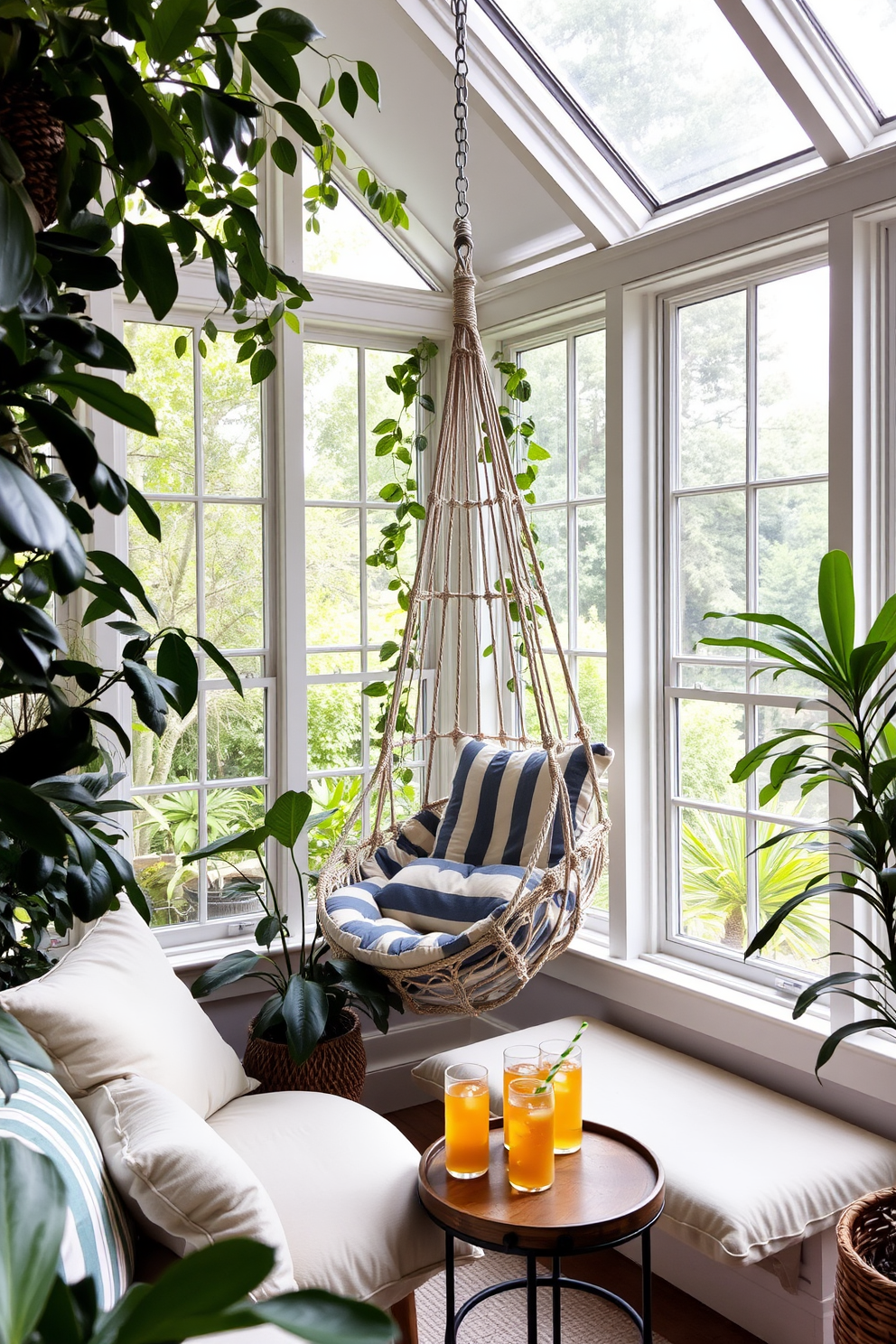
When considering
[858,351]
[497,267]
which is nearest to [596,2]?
[497,267]

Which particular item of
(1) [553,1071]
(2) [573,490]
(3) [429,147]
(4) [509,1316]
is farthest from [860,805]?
(3) [429,147]

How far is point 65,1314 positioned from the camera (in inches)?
16.1

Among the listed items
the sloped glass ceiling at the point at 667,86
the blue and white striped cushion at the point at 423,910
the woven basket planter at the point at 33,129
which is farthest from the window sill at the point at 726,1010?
the woven basket planter at the point at 33,129

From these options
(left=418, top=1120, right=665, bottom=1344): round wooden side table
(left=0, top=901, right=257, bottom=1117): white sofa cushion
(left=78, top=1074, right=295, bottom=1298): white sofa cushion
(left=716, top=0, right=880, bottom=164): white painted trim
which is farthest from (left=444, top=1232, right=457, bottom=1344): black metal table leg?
(left=716, top=0, right=880, bottom=164): white painted trim

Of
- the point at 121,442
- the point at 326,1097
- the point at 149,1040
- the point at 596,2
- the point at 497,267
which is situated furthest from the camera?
A: the point at 497,267

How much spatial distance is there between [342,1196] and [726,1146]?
852 mm

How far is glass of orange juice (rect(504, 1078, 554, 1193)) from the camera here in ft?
5.94

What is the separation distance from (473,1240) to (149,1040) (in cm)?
73

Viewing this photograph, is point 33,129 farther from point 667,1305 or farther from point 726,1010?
point 667,1305

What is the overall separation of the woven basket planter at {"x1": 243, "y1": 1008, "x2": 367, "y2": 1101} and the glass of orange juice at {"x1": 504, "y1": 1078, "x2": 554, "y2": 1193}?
2.93ft

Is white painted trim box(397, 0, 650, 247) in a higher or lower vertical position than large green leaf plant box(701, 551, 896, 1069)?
higher

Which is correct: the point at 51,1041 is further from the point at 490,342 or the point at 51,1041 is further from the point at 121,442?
the point at 490,342

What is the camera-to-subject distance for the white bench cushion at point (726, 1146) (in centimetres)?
208

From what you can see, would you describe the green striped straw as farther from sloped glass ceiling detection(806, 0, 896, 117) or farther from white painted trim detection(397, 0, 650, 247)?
white painted trim detection(397, 0, 650, 247)
